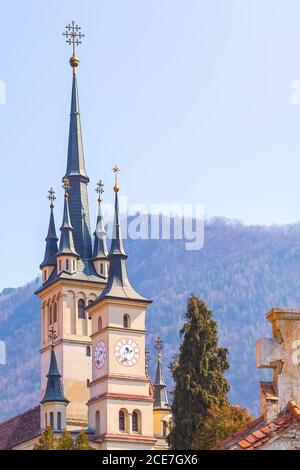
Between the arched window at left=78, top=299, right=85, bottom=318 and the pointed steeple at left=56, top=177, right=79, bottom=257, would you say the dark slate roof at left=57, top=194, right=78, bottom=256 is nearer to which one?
the pointed steeple at left=56, top=177, right=79, bottom=257

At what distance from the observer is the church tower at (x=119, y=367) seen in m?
97.1

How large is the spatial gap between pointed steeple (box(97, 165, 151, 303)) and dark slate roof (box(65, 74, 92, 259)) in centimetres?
816

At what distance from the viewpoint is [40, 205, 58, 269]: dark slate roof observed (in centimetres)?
11356

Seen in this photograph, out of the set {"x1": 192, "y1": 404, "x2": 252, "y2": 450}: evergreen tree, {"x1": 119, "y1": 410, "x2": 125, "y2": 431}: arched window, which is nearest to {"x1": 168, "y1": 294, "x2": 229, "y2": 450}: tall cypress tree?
{"x1": 192, "y1": 404, "x2": 252, "y2": 450}: evergreen tree

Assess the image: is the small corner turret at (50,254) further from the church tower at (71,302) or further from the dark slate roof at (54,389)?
the dark slate roof at (54,389)

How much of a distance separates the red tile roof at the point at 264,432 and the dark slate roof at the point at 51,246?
89420 millimetres

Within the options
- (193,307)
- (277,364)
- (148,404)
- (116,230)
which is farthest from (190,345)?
(277,364)

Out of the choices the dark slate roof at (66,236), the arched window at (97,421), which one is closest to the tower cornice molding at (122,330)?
the arched window at (97,421)

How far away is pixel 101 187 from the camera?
117m

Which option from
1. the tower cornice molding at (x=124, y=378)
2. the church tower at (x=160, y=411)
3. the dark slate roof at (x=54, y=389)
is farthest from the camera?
the church tower at (x=160, y=411)

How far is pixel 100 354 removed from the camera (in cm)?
10119

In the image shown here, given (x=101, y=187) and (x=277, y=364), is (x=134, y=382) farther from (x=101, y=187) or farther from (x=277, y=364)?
(x=277, y=364)

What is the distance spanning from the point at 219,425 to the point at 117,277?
3454 cm
